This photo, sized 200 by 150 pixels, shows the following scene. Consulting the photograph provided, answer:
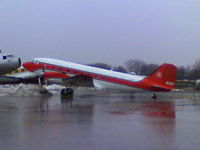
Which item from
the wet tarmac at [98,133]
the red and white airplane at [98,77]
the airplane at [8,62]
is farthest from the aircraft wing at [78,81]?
the wet tarmac at [98,133]

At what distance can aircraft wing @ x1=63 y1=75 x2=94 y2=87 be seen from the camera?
990 inches

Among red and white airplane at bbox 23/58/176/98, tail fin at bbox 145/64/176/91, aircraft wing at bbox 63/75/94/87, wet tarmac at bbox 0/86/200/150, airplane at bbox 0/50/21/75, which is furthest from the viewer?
red and white airplane at bbox 23/58/176/98

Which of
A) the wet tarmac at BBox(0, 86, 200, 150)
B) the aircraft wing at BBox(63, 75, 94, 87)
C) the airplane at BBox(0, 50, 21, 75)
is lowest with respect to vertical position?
the wet tarmac at BBox(0, 86, 200, 150)

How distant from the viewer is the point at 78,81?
25.8 meters

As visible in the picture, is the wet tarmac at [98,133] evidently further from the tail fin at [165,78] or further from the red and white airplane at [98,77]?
the red and white airplane at [98,77]

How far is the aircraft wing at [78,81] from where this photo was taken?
82.5ft

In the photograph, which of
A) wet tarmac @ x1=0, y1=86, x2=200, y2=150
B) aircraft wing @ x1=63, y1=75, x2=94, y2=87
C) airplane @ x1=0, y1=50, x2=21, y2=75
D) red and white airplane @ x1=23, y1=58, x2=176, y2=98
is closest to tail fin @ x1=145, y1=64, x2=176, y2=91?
red and white airplane @ x1=23, y1=58, x2=176, y2=98

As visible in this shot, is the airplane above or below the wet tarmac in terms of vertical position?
above

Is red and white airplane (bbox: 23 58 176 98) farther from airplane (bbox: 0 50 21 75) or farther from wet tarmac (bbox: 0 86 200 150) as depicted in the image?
wet tarmac (bbox: 0 86 200 150)

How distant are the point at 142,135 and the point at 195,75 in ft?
329

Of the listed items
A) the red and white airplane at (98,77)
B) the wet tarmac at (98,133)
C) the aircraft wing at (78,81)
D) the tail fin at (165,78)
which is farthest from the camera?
the red and white airplane at (98,77)

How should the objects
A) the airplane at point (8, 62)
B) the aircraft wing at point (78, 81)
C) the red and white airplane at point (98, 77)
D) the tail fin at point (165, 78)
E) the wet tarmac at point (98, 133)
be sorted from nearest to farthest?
the wet tarmac at point (98, 133) < the airplane at point (8, 62) < the aircraft wing at point (78, 81) < the tail fin at point (165, 78) < the red and white airplane at point (98, 77)

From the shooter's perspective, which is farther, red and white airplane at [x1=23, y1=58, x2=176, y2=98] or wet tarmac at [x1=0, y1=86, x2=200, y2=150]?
red and white airplane at [x1=23, y1=58, x2=176, y2=98]

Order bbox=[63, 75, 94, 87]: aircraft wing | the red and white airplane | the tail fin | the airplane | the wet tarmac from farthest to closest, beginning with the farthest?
the red and white airplane → the tail fin → bbox=[63, 75, 94, 87]: aircraft wing → the airplane → the wet tarmac
